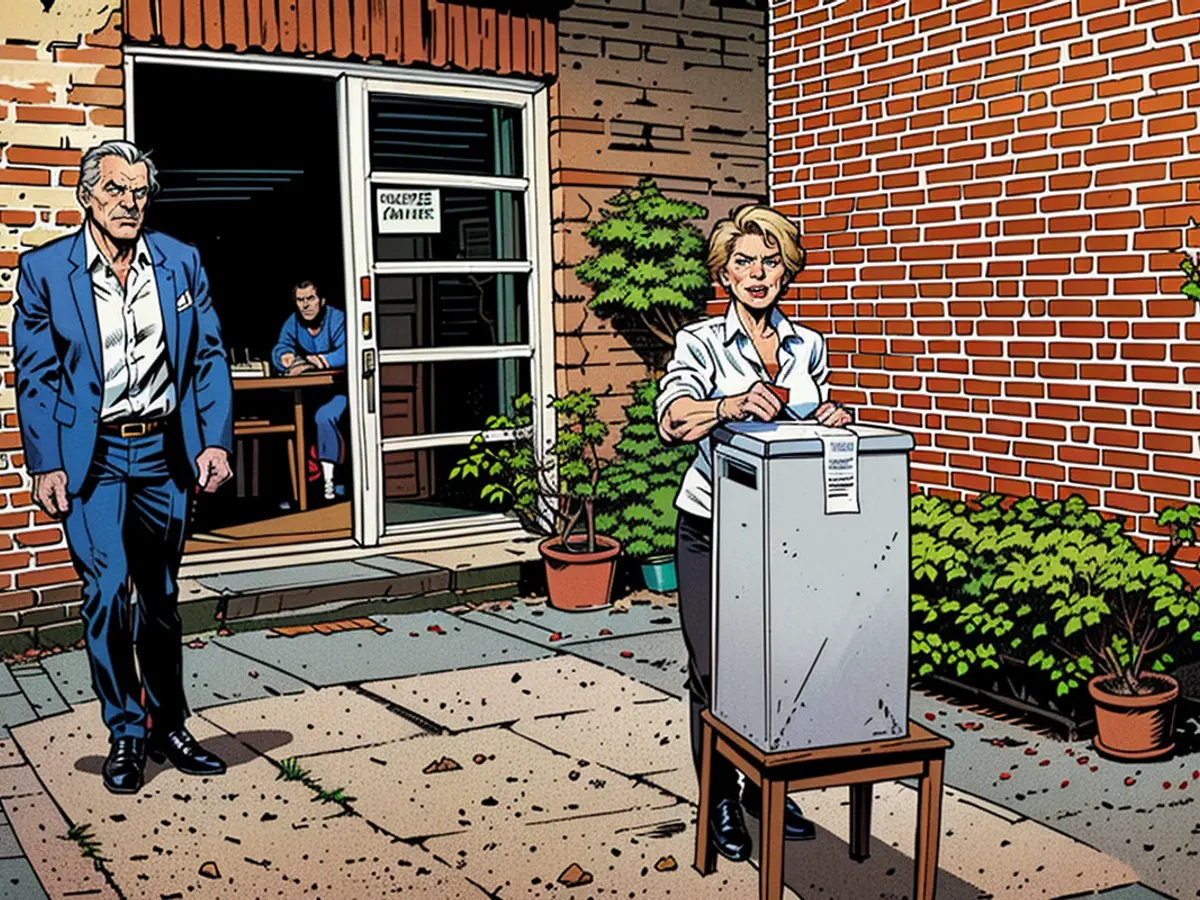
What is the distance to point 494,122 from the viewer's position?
8.16m

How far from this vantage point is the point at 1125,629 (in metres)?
5.14

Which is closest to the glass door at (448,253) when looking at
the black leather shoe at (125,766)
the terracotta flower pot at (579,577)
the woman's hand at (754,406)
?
the terracotta flower pot at (579,577)

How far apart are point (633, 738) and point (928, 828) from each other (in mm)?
1842

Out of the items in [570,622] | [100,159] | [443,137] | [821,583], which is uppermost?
[443,137]

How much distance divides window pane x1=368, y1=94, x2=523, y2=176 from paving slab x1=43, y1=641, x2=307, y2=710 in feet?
8.91

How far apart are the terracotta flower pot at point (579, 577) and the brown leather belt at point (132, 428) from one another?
119 inches

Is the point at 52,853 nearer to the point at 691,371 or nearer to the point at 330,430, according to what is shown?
the point at 691,371

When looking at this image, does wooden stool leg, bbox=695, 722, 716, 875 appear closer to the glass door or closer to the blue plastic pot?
the blue plastic pot

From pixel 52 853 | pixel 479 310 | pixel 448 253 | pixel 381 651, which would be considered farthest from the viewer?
pixel 479 310

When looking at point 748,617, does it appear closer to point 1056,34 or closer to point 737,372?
point 737,372

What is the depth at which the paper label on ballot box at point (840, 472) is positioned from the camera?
3.41 metres

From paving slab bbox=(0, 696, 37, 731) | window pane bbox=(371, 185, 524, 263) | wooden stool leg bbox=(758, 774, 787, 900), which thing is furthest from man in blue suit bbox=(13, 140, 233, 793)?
window pane bbox=(371, 185, 524, 263)

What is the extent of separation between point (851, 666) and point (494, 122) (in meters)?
5.32

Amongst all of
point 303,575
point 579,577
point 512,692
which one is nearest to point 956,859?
point 512,692
